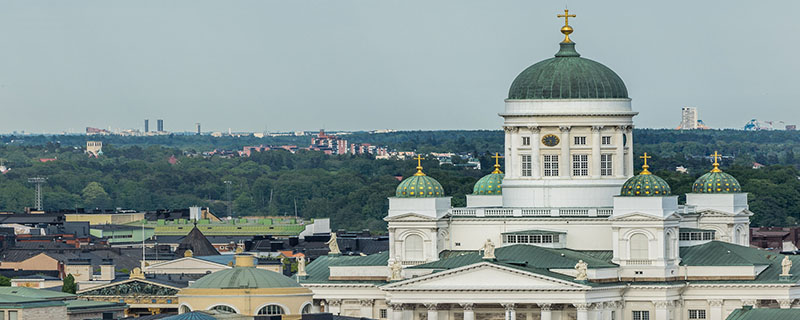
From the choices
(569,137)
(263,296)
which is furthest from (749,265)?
(263,296)

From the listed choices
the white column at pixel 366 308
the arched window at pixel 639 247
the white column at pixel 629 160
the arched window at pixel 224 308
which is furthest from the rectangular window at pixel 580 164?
the arched window at pixel 224 308

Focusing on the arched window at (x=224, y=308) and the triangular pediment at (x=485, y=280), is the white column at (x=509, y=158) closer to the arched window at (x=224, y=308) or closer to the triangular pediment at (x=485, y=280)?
the triangular pediment at (x=485, y=280)

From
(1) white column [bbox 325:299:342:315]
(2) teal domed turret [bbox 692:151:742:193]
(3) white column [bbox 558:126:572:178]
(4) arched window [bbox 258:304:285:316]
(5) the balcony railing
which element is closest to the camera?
(4) arched window [bbox 258:304:285:316]

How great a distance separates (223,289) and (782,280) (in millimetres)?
27671

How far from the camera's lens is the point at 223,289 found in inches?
5650

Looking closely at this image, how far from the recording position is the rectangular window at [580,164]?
6476 inches

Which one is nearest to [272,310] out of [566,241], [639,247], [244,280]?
[244,280]

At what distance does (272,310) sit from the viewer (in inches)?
5591

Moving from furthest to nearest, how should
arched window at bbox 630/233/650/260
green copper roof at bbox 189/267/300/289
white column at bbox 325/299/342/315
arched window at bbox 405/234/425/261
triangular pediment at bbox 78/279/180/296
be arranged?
triangular pediment at bbox 78/279/180/296 < arched window at bbox 405/234/425/261 < white column at bbox 325/299/342/315 < arched window at bbox 630/233/650/260 < green copper roof at bbox 189/267/300/289

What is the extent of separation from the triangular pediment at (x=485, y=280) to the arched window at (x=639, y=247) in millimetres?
5125

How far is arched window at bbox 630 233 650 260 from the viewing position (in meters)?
156

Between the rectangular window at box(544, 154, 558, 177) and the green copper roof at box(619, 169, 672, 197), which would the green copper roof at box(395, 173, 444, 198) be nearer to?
the rectangular window at box(544, 154, 558, 177)

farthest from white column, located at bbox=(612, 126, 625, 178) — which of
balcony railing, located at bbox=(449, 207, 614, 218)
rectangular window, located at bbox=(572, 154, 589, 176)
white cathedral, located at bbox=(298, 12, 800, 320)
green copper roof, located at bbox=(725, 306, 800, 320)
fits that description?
A: green copper roof, located at bbox=(725, 306, 800, 320)

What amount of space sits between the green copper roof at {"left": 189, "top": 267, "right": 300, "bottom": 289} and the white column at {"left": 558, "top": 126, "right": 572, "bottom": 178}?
22.2 m
